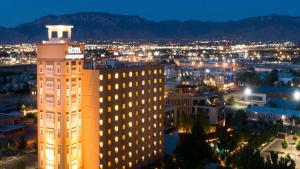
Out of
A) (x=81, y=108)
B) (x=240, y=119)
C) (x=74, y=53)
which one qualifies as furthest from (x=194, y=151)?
(x=240, y=119)

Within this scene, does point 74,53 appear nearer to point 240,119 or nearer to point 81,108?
point 81,108

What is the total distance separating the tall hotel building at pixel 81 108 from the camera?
25219 millimetres

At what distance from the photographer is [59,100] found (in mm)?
25109

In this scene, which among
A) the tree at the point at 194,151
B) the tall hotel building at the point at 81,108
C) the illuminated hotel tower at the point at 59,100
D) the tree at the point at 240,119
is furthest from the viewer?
the tree at the point at 240,119

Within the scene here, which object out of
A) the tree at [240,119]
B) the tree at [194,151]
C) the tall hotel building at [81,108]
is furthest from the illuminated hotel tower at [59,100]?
the tree at [240,119]

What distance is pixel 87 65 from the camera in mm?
26844

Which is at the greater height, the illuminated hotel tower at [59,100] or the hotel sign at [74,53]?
the hotel sign at [74,53]

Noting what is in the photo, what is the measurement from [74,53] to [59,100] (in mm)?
2845

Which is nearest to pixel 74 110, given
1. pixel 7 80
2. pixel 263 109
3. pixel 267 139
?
pixel 267 139

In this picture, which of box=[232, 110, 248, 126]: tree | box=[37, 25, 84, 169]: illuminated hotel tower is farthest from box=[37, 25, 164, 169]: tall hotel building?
box=[232, 110, 248, 126]: tree

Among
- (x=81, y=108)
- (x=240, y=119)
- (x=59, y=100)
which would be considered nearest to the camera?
(x=59, y=100)

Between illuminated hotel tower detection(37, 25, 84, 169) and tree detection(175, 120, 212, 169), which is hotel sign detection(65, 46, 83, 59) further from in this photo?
tree detection(175, 120, 212, 169)

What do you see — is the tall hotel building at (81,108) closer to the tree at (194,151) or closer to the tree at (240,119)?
the tree at (194,151)

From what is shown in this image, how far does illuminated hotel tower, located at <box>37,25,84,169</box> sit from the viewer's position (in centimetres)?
2508
